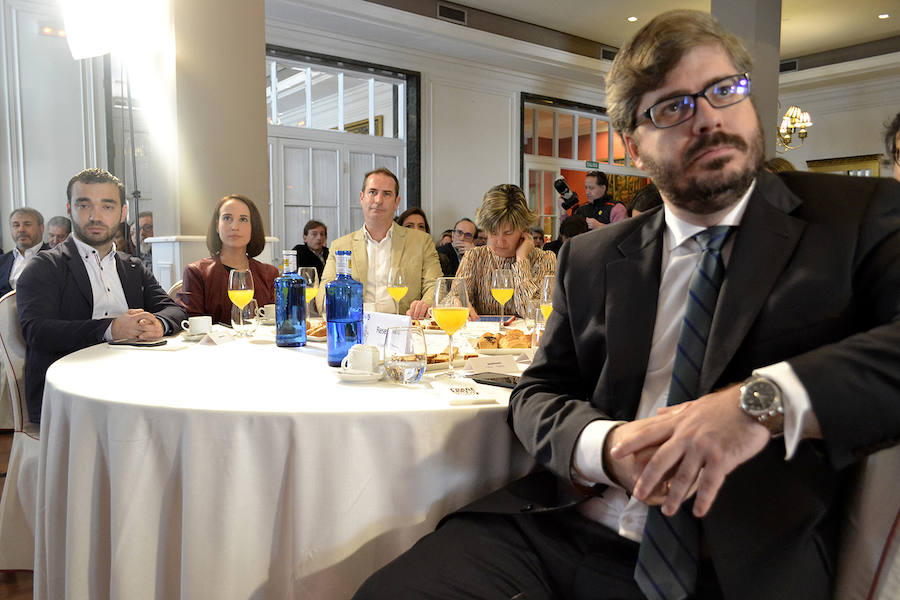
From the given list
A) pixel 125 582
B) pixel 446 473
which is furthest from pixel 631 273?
pixel 125 582

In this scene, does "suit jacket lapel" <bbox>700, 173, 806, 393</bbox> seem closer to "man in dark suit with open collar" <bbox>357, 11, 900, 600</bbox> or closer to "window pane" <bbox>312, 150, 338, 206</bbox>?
"man in dark suit with open collar" <bbox>357, 11, 900, 600</bbox>

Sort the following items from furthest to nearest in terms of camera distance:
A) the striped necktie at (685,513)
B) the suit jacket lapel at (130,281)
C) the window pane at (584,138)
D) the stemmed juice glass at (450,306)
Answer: the window pane at (584,138)
the suit jacket lapel at (130,281)
the stemmed juice glass at (450,306)
the striped necktie at (685,513)

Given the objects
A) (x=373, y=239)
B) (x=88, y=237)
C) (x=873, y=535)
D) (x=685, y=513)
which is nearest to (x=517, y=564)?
(x=685, y=513)

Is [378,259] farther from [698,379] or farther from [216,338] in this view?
[698,379]

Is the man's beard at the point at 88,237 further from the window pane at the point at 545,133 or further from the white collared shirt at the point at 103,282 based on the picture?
the window pane at the point at 545,133

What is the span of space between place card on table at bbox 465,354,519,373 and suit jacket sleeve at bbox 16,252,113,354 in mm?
1211

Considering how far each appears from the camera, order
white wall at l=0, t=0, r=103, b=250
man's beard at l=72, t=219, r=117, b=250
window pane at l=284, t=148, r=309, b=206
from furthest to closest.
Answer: window pane at l=284, t=148, r=309, b=206
white wall at l=0, t=0, r=103, b=250
man's beard at l=72, t=219, r=117, b=250

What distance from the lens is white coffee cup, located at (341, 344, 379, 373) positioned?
1.45m

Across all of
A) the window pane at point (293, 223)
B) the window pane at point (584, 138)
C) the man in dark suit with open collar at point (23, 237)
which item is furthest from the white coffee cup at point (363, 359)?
the window pane at point (584, 138)

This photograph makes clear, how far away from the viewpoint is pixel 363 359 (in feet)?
4.78

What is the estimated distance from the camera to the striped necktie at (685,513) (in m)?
0.92

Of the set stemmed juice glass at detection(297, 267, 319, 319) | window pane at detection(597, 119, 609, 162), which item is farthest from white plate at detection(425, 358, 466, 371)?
window pane at detection(597, 119, 609, 162)

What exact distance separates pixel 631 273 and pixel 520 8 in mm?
7241

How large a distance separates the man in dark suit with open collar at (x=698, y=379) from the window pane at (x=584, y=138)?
342 inches
